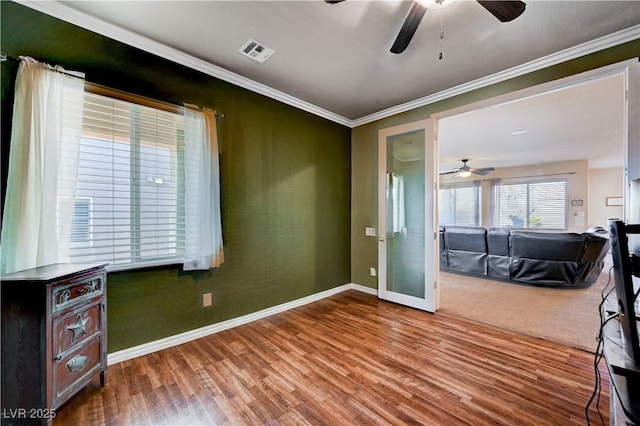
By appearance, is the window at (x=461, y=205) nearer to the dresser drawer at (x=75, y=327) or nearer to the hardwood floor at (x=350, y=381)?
the hardwood floor at (x=350, y=381)

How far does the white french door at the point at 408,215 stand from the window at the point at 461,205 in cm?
612

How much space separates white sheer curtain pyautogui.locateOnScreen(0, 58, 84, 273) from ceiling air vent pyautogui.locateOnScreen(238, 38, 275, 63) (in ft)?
4.10

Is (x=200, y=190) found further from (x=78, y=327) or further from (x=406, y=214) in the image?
(x=406, y=214)

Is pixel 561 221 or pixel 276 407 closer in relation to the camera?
pixel 276 407

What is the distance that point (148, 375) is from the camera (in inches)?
75.3

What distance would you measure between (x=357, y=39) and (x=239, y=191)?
1.79m

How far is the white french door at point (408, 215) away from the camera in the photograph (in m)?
3.13

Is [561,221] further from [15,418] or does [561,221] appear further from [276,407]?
[15,418]

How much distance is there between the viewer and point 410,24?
167 centimetres

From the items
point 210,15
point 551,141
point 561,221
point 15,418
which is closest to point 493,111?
point 551,141

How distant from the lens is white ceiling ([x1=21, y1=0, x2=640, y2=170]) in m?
1.82

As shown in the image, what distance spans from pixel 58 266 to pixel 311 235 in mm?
2431

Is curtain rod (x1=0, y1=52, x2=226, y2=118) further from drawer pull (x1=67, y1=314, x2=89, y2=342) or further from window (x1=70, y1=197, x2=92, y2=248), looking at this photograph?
drawer pull (x1=67, y1=314, x2=89, y2=342)

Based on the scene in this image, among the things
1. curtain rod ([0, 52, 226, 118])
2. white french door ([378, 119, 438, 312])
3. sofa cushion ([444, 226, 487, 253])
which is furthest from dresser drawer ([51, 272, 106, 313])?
sofa cushion ([444, 226, 487, 253])
